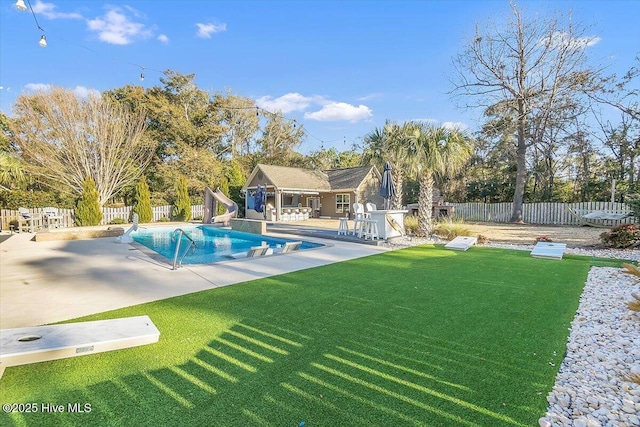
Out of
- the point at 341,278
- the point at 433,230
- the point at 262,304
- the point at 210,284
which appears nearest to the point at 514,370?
the point at 262,304

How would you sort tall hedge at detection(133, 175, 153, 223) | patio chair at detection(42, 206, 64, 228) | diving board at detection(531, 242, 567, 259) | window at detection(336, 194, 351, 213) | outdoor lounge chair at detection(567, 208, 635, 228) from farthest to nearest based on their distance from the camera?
window at detection(336, 194, 351, 213), tall hedge at detection(133, 175, 153, 223), patio chair at detection(42, 206, 64, 228), outdoor lounge chair at detection(567, 208, 635, 228), diving board at detection(531, 242, 567, 259)

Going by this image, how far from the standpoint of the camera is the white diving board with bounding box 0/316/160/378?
8.51ft

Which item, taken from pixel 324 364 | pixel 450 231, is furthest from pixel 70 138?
pixel 324 364

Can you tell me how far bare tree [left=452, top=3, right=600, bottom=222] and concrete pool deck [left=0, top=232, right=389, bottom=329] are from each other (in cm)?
1610

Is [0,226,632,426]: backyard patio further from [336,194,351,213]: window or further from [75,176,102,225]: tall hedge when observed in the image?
[336,194,351,213]: window

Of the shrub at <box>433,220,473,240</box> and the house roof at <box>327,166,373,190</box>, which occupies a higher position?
the house roof at <box>327,166,373,190</box>

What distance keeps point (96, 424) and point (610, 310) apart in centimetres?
568

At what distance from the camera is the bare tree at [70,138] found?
1819cm

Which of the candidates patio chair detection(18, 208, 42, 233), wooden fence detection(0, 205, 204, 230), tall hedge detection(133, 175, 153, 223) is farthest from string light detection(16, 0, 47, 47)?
tall hedge detection(133, 175, 153, 223)

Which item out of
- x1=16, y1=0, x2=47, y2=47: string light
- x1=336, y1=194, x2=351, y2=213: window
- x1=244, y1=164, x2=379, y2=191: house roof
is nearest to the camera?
x1=16, y1=0, x2=47, y2=47: string light

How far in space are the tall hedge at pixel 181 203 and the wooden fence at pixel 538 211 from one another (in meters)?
19.4

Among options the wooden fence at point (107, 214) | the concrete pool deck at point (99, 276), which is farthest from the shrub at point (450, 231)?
the wooden fence at point (107, 214)

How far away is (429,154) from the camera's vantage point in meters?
12.0

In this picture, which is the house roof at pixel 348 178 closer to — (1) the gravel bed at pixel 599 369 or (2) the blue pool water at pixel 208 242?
(2) the blue pool water at pixel 208 242
